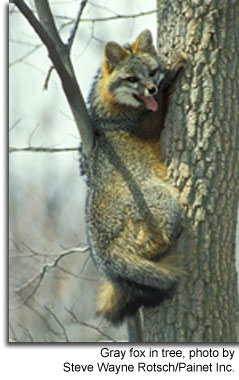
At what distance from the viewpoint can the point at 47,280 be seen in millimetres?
6902

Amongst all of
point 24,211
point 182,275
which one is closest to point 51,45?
point 182,275

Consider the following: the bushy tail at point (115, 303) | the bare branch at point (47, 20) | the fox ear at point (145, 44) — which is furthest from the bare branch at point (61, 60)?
the bushy tail at point (115, 303)

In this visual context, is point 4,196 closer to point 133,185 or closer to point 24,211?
point 133,185

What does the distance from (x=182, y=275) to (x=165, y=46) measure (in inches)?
68.3

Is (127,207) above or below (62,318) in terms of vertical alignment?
above

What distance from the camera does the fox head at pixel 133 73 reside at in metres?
4.45

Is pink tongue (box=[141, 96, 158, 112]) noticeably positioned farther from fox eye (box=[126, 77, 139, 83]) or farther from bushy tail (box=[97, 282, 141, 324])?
bushy tail (box=[97, 282, 141, 324])

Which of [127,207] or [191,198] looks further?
[127,207]

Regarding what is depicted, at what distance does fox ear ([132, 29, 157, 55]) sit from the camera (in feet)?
15.5

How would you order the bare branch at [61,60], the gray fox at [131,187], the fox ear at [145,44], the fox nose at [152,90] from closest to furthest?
the bare branch at [61,60], the gray fox at [131,187], the fox nose at [152,90], the fox ear at [145,44]

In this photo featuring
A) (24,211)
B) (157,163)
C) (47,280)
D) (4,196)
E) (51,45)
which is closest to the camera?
(51,45)

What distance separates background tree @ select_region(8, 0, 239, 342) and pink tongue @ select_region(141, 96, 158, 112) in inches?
7.8

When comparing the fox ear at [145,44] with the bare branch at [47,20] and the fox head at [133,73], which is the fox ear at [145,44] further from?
the bare branch at [47,20]

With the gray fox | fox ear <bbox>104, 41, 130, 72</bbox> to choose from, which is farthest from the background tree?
fox ear <bbox>104, 41, 130, 72</bbox>
